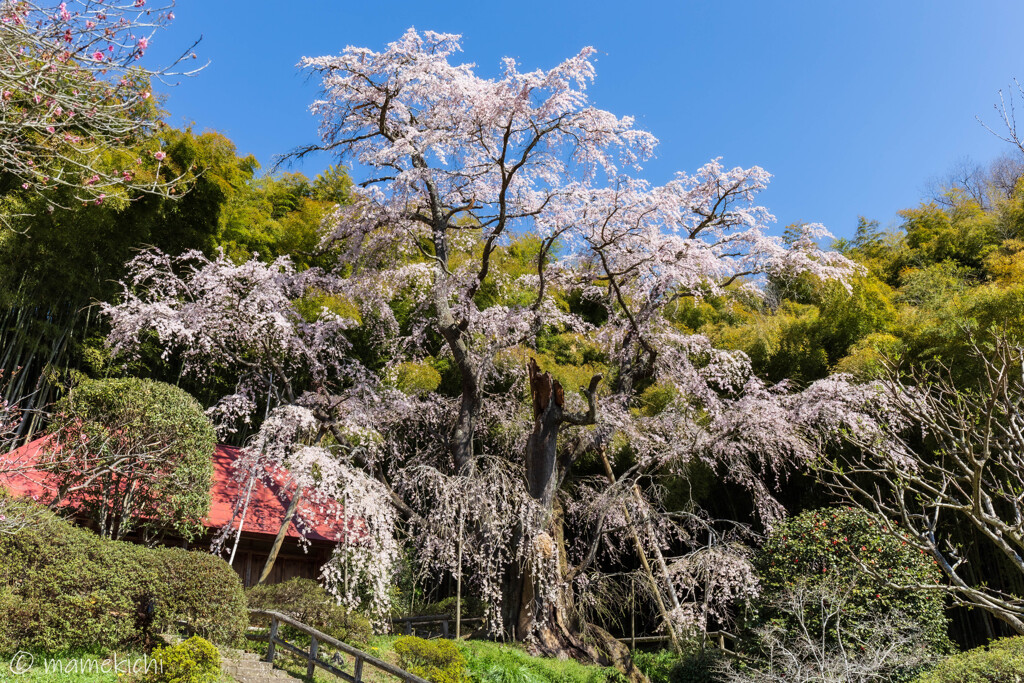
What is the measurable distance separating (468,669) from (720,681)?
8.21 feet

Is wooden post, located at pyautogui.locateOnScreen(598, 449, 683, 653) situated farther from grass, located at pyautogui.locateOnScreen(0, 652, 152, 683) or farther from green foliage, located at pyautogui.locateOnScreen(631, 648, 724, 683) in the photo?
grass, located at pyautogui.locateOnScreen(0, 652, 152, 683)

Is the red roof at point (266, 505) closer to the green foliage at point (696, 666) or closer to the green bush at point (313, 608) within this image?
the green bush at point (313, 608)

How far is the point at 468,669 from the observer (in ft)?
23.5

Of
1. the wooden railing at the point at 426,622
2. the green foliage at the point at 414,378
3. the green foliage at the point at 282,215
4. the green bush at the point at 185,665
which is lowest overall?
the green bush at the point at 185,665

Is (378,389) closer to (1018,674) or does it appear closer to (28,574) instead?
(28,574)

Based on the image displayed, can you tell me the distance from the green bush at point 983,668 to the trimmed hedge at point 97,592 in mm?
5998

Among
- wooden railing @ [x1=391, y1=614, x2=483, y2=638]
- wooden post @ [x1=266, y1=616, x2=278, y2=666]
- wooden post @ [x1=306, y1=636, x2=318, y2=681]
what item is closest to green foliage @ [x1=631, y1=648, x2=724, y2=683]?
wooden railing @ [x1=391, y1=614, x2=483, y2=638]

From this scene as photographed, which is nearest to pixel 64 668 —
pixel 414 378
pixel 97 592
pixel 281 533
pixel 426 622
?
pixel 97 592

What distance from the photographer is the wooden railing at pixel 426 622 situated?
9.05 metres

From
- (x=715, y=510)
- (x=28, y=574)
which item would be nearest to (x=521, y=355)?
(x=715, y=510)

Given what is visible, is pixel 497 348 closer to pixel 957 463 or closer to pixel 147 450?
pixel 147 450

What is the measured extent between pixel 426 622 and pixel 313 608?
8.25ft

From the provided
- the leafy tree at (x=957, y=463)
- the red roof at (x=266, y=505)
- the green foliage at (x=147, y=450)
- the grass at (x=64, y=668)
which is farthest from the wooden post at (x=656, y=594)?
the grass at (x=64, y=668)

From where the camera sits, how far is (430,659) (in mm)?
6738
